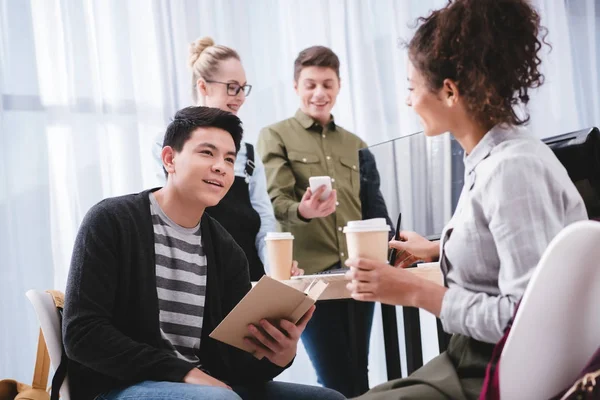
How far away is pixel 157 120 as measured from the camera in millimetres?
3668

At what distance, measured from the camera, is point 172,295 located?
185cm

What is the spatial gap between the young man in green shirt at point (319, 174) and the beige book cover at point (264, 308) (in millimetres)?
966

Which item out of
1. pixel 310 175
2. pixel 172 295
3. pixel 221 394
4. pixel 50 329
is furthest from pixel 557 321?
pixel 310 175

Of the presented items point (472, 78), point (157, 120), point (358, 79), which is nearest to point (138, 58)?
point (157, 120)

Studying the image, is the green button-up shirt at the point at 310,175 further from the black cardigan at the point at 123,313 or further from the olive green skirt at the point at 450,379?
the olive green skirt at the point at 450,379

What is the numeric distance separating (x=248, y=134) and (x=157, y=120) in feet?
1.69

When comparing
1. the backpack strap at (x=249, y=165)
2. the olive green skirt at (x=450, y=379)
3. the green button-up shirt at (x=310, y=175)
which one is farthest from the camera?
the green button-up shirt at (x=310, y=175)

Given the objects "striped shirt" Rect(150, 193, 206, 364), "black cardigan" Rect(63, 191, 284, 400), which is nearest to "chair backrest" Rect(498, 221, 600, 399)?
"black cardigan" Rect(63, 191, 284, 400)

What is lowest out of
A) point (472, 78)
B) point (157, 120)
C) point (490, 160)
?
point (490, 160)

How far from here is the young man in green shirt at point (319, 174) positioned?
2908mm

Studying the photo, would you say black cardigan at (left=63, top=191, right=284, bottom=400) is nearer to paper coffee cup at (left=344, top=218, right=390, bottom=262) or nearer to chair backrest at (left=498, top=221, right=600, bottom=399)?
paper coffee cup at (left=344, top=218, right=390, bottom=262)

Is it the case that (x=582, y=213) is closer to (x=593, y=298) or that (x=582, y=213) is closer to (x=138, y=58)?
(x=593, y=298)

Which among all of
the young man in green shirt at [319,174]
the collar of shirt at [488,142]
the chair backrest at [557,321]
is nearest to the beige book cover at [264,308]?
the collar of shirt at [488,142]

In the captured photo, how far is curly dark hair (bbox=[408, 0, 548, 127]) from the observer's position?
4.19 feet
